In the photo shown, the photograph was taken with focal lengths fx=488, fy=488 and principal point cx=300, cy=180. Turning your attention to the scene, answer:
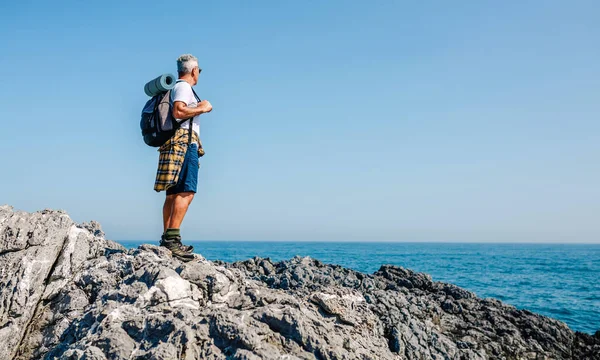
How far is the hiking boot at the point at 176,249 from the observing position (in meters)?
6.55

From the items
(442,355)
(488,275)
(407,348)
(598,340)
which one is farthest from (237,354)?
(488,275)

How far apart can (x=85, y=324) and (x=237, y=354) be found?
1.77 meters

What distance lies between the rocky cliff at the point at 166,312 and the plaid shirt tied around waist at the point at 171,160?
0.89 m

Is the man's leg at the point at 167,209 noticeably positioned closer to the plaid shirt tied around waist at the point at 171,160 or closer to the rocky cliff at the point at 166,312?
the plaid shirt tied around waist at the point at 171,160

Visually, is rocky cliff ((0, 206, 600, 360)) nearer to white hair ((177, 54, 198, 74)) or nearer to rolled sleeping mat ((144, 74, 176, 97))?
rolled sleeping mat ((144, 74, 176, 97))

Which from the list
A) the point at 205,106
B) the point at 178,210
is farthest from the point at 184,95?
the point at 178,210

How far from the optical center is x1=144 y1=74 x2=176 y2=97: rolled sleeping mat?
6531 millimetres

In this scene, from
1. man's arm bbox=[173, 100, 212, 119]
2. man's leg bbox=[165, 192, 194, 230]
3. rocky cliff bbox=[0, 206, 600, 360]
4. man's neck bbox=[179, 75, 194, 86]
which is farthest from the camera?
man's neck bbox=[179, 75, 194, 86]

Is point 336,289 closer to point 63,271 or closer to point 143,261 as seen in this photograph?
point 143,261

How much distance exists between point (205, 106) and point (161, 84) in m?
0.65

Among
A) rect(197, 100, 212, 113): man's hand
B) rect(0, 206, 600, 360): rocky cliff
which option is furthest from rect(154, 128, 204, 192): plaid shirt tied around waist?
rect(0, 206, 600, 360): rocky cliff

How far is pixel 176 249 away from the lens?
6.69 meters

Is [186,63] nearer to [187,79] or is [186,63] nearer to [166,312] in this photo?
→ [187,79]

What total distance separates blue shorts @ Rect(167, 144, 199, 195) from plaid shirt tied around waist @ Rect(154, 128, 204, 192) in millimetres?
61
